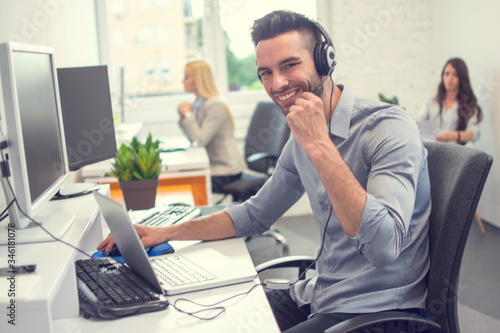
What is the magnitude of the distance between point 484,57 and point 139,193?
3.00 meters

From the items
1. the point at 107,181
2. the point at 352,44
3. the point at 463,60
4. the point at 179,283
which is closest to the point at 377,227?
the point at 179,283

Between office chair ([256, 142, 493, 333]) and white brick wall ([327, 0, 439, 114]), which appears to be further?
white brick wall ([327, 0, 439, 114])

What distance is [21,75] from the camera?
1.16 metres

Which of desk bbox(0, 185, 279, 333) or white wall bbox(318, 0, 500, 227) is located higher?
white wall bbox(318, 0, 500, 227)

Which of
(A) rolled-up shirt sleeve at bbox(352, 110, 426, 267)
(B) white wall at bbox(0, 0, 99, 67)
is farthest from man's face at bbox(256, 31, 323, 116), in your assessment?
(B) white wall at bbox(0, 0, 99, 67)

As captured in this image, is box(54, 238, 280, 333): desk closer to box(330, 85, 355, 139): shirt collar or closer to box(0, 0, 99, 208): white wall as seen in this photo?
box(330, 85, 355, 139): shirt collar

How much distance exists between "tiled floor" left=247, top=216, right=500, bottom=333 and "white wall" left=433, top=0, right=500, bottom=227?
11.9 inches

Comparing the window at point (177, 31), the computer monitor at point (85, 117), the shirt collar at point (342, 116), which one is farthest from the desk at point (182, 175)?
the window at point (177, 31)

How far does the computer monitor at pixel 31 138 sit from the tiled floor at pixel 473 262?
1934 mm

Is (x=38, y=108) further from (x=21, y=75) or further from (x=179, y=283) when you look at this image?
(x=179, y=283)

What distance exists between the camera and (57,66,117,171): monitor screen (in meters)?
1.88

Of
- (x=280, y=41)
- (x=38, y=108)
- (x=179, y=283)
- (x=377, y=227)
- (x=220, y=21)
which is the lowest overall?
(x=179, y=283)

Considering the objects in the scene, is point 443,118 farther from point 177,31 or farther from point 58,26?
point 58,26

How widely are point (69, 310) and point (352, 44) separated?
398cm
